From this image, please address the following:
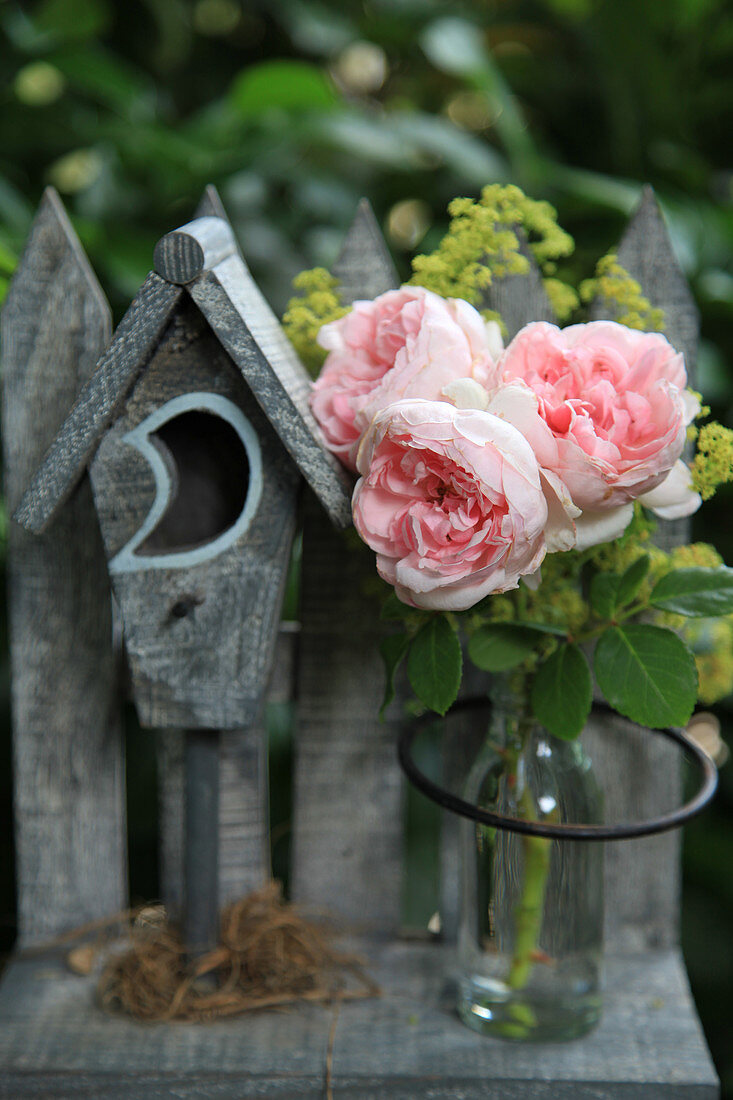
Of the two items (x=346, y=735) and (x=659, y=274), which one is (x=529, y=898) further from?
(x=659, y=274)

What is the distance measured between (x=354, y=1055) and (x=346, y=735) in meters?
0.33

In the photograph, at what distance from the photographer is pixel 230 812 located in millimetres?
1106

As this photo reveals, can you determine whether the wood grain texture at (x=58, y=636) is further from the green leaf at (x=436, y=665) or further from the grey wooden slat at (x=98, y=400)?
the green leaf at (x=436, y=665)

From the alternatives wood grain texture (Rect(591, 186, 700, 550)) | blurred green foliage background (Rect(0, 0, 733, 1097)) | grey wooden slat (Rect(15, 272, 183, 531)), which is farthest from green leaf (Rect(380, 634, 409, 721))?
blurred green foliage background (Rect(0, 0, 733, 1097))

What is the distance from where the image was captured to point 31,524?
845 mm

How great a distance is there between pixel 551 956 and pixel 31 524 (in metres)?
0.67

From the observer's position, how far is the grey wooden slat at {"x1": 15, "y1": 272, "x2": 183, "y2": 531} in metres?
0.82

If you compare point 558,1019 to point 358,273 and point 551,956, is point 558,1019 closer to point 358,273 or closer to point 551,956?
point 551,956

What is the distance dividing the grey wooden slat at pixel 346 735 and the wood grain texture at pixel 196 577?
6.7 inches

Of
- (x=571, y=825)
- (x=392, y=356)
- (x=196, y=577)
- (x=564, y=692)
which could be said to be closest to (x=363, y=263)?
(x=392, y=356)

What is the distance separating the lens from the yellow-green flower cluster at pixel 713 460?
0.81 meters

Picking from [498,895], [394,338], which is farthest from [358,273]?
[498,895]

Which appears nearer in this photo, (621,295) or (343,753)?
(621,295)

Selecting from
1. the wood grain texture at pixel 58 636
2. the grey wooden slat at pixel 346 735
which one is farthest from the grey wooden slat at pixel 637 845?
the wood grain texture at pixel 58 636
